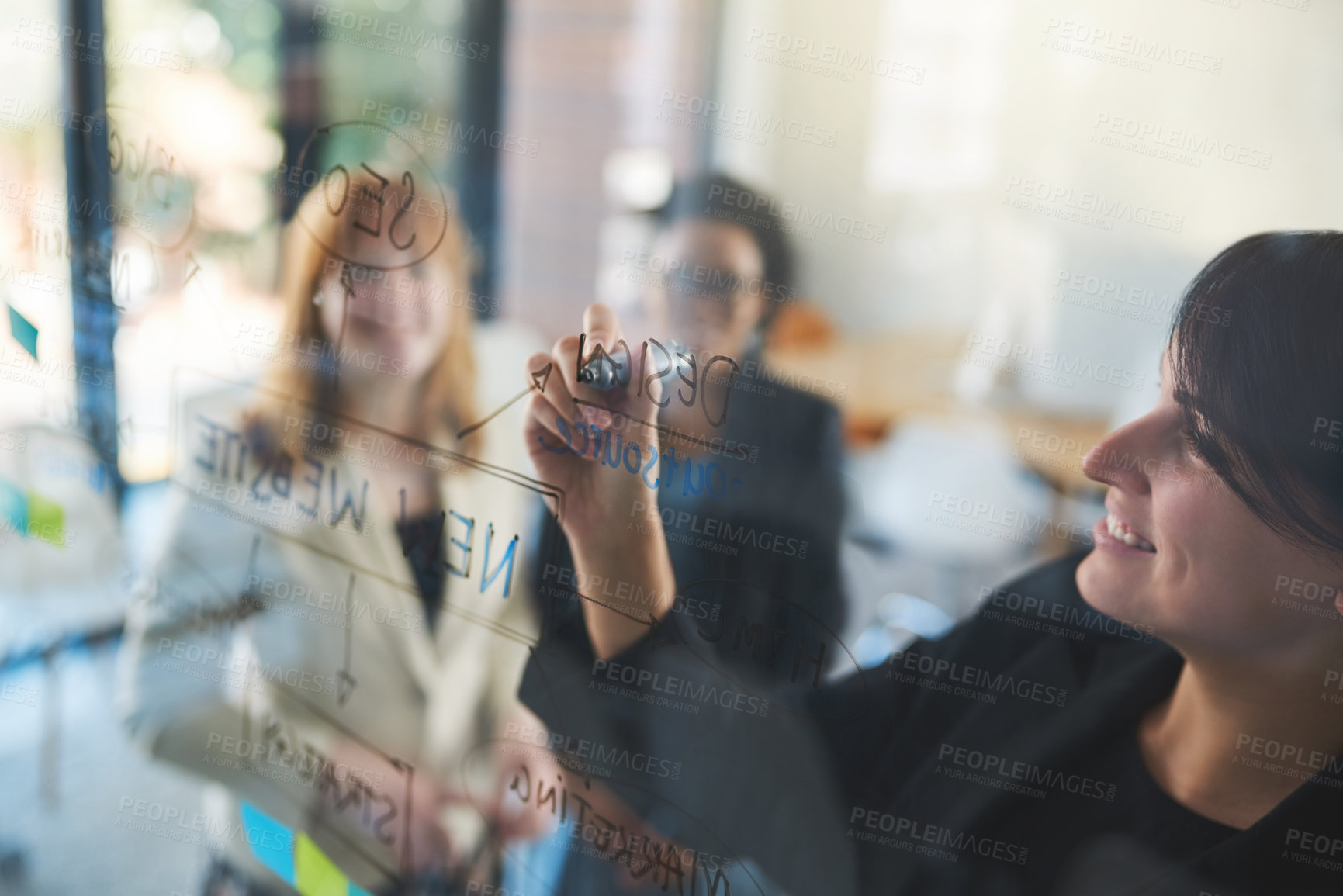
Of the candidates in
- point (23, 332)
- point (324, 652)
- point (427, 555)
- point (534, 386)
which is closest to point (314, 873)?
point (324, 652)

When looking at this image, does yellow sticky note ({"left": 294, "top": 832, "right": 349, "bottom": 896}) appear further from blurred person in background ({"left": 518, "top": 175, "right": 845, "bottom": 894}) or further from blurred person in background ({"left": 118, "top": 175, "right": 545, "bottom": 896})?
blurred person in background ({"left": 518, "top": 175, "right": 845, "bottom": 894})

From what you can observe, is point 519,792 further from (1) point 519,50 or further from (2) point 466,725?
(1) point 519,50

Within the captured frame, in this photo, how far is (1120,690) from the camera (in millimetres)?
575

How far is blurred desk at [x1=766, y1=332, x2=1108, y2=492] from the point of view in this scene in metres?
0.56

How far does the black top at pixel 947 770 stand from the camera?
21.8 inches

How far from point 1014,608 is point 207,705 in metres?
0.78

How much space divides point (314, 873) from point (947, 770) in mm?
620

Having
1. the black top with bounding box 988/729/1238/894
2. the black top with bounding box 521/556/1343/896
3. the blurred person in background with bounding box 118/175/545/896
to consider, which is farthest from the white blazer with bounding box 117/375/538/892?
the black top with bounding box 988/729/1238/894

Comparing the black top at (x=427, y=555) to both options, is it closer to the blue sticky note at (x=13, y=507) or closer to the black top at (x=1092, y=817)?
the black top at (x=1092, y=817)

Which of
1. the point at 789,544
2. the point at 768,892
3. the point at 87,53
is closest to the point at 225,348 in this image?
the point at 87,53

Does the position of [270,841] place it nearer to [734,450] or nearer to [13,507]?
[13,507]

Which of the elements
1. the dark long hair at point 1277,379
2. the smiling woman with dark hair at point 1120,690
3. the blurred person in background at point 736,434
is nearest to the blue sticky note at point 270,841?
the smiling woman with dark hair at point 1120,690

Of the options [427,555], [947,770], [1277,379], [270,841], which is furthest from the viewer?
[270,841]

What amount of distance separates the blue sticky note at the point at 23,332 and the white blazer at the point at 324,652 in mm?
232
